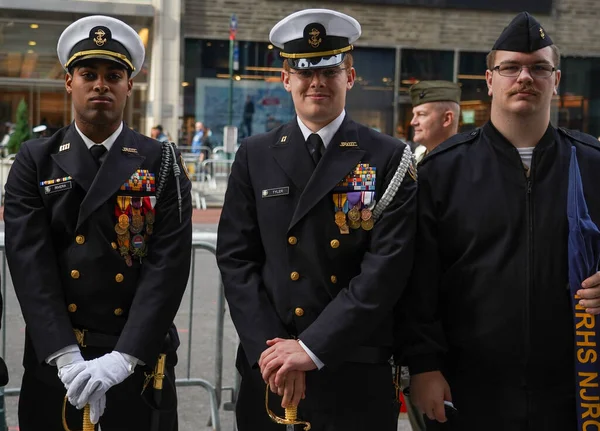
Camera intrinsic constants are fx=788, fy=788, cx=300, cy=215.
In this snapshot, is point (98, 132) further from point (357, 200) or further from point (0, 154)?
point (0, 154)

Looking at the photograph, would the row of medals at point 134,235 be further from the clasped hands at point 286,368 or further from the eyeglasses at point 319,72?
the eyeglasses at point 319,72

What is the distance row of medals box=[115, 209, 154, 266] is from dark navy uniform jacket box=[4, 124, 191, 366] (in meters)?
0.02

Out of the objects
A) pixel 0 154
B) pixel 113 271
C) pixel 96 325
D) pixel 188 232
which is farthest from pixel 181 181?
pixel 0 154

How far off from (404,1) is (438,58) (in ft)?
6.99

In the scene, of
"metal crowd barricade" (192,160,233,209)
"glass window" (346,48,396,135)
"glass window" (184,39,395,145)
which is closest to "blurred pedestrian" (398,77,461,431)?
"metal crowd barricade" (192,160,233,209)

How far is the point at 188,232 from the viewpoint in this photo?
3.42 metres

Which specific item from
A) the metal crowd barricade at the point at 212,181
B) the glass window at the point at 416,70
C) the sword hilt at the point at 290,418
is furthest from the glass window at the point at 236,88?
the sword hilt at the point at 290,418

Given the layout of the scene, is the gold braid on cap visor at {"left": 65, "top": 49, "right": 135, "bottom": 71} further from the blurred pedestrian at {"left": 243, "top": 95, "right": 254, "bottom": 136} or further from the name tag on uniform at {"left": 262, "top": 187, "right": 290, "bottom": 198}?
the blurred pedestrian at {"left": 243, "top": 95, "right": 254, "bottom": 136}

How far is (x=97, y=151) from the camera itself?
3.35 metres

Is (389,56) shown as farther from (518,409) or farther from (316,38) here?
(518,409)

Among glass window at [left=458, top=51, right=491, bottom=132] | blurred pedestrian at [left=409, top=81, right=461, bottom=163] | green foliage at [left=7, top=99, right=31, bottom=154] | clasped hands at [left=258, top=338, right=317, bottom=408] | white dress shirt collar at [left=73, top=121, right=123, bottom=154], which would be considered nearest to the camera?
clasped hands at [left=258, top=338, right=317, bottom=408]

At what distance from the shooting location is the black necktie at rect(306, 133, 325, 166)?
10.4 feet

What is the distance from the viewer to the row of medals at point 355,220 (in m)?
3.07

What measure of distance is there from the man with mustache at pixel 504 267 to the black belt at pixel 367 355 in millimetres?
108
